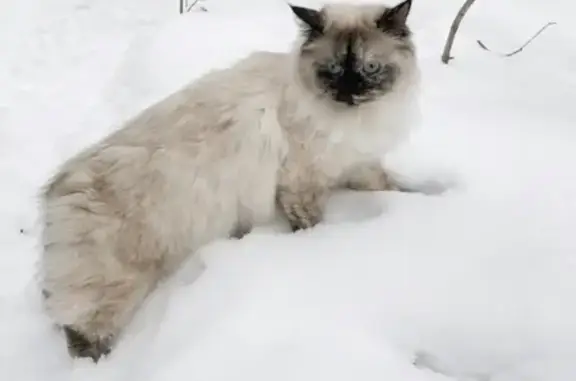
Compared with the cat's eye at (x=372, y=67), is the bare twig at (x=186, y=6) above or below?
below

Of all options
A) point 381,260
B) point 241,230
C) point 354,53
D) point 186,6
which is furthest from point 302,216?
point 186,6

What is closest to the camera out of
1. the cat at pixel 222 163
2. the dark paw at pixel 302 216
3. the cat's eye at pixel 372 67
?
the cat at pixel 222 163

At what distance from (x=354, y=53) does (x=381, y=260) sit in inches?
25.6

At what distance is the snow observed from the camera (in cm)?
175

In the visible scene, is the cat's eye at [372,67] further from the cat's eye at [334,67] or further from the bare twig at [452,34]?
the bare twig at [452,34]

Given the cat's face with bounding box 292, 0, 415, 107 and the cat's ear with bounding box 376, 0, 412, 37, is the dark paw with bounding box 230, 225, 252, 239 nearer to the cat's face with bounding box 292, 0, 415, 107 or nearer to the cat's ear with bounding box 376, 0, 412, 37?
the cat's face with bounding box 292, 0, 415, 107

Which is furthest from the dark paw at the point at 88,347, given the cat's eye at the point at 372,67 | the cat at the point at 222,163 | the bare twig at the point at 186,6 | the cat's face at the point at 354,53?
the bare twig at the point at 186,6

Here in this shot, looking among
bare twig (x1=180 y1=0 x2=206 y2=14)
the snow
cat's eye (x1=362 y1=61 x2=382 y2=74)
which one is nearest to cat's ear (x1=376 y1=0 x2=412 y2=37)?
cat's eye (x1=362 y1=61 x2=382 y2=74)

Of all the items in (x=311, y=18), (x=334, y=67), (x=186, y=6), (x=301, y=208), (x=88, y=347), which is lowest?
(x=88, y=347)

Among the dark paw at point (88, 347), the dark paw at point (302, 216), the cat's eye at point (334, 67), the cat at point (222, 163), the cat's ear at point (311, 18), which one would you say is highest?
the cat's ear at point (311, 18)

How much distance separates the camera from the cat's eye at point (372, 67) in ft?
7.32

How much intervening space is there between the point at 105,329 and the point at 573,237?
→ 140 cm

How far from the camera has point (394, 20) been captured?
2.27m

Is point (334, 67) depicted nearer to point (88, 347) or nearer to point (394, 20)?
point (394, 20)
